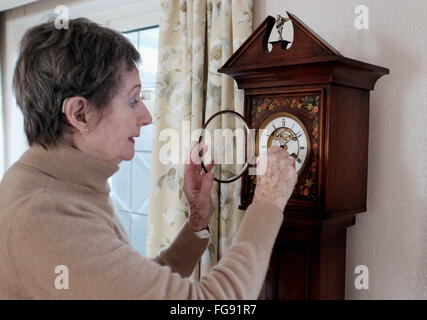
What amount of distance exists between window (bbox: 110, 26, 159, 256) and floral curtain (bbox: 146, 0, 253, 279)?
39 centimetres

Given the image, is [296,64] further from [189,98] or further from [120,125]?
[189,98]

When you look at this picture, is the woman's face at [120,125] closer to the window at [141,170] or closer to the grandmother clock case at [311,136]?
the grandmother clock case at [311,136]

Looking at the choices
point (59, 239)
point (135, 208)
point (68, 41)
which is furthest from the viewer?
point (135, 208)

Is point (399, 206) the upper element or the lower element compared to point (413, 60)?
lower

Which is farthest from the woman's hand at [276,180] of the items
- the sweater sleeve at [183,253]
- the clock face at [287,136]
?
the sweater sleeve at [183,253]

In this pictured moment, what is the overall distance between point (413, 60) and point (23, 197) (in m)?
1.09

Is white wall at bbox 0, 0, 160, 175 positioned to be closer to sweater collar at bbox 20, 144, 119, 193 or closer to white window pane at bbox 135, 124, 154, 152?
white window pane at bbox 135, 124, 154, 152

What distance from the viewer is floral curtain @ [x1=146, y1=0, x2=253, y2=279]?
1592mm

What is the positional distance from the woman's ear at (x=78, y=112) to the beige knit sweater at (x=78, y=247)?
0.05 meters

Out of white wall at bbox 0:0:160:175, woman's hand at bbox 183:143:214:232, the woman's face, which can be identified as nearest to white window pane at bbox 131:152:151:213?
white wall at bbox 0:0:160:175

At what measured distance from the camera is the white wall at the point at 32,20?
7.07ft
